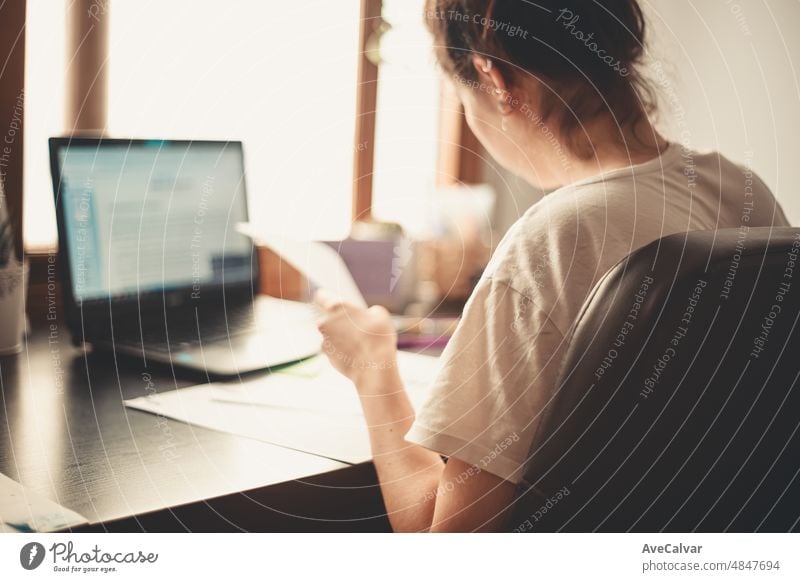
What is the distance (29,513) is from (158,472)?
11 cm

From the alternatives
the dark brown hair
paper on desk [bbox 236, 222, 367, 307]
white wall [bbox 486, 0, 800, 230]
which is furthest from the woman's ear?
white wall [bbox 486, 0, 800, 230]

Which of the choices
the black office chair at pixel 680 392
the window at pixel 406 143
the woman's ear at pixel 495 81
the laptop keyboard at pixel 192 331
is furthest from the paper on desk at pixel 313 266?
the window at pixel 406 143

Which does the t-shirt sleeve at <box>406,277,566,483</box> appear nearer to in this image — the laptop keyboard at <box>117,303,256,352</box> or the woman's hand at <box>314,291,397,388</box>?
the woman's hand at <box>314,291,397,388</box>

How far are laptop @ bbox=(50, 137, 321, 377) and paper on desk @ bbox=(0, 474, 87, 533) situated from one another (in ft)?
1.10

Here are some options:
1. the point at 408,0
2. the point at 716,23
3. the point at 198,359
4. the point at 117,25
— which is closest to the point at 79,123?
the point at 117,25

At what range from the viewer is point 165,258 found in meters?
1.14

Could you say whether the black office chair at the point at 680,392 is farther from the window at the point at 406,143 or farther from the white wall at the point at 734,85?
the window at the point at 406,143

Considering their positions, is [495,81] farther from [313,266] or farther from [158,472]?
[158,472]

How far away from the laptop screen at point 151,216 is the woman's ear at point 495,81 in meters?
0.49

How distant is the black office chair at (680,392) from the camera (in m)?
0.60

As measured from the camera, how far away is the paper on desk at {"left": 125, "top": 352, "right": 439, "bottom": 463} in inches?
31.7

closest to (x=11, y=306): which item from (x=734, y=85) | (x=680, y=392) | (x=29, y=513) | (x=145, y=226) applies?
(x=145, y=226)

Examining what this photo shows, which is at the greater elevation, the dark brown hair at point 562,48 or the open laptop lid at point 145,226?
the dark brown hair at point 562,48
